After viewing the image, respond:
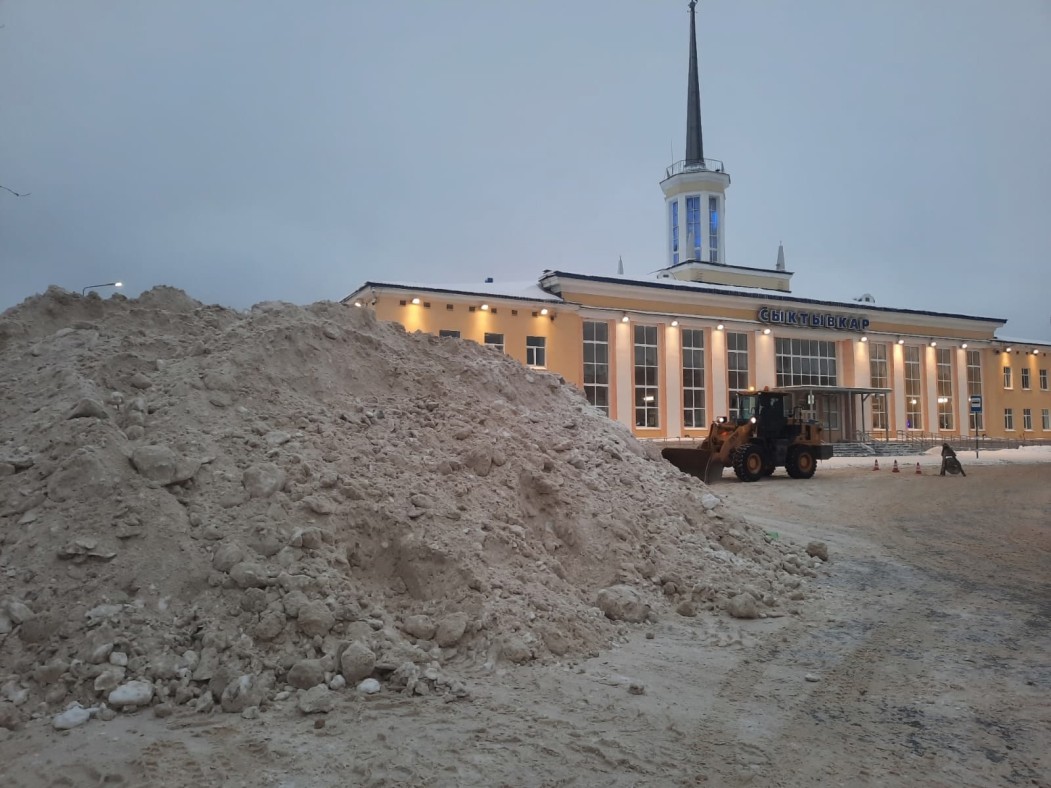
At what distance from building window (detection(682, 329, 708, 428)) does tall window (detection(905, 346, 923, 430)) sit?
1340 cm

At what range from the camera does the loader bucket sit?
20312 mm

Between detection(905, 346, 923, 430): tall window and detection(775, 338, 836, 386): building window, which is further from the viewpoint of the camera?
detection(905, 346, 923, 430): tall window

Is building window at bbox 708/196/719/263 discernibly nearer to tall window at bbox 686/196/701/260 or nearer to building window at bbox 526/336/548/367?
tall window at bbox 686/196/701/260

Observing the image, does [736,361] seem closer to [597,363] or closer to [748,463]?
[597,363]

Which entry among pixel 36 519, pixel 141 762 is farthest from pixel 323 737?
pixel 36 519

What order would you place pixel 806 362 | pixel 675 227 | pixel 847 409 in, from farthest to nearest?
pixel 675 227 < pixel 806 362 < pixel 847 409

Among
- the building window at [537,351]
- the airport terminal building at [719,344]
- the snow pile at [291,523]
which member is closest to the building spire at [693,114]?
the airport terminal building at [719,344]

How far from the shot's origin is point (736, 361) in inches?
1374

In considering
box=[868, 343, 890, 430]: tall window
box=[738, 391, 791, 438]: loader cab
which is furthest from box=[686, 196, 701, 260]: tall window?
box=[738, 391, 791, 438]: loader cab

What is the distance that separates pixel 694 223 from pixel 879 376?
14972 mm

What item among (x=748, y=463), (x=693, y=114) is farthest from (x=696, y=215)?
(x=748, y=463)

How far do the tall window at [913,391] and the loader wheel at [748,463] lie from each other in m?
22.3

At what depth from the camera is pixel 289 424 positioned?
7406mm

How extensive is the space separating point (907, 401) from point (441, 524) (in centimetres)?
3901
